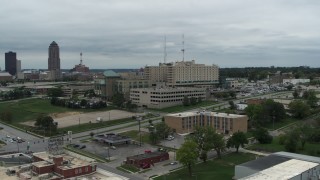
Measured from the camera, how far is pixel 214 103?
346ft

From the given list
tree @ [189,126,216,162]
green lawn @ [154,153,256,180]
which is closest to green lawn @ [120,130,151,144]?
tree @ [189,126,216,162]

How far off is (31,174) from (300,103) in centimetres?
5950

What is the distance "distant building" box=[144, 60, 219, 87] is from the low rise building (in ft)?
100

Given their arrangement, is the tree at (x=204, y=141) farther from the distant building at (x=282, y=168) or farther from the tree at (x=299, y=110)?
the tree at (x=299, y=110)

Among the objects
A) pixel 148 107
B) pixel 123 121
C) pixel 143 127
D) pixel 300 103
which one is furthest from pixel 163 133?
pixel 148 107

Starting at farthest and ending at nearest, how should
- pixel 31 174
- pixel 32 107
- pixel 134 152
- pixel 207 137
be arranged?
pixel 32 107
pixel 134 152
pixel 207 137
pixel 31 174

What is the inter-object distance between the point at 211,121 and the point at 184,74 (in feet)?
246

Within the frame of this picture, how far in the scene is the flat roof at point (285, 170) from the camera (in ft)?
110

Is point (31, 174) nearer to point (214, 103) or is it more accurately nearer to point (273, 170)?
point (273, 170)

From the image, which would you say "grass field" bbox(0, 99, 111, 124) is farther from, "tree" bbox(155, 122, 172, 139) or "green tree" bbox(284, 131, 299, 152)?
"green tree" bbox(284, 131, 299, 152)

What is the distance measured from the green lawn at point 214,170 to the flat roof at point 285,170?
6.38 metres

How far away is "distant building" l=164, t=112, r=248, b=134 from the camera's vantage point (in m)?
64.3

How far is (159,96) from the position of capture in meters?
99.1

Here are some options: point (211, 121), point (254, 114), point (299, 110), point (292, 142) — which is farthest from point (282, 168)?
point (299, 110)
